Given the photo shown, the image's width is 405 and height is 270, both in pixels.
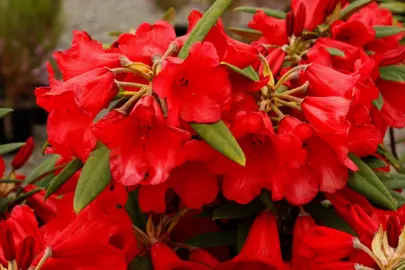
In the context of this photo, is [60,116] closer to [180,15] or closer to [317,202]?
[317,202]

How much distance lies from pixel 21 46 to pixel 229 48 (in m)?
3.64

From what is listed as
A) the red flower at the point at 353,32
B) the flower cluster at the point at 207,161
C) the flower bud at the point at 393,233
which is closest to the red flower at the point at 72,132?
the flower cluster at the point at 207,161

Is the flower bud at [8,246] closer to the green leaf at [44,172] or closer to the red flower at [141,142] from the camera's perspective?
the red flower at [141,142]

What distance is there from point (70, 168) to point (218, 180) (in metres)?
0.17

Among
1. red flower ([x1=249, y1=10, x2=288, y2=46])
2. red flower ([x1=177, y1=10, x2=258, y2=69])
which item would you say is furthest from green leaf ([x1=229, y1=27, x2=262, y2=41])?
red flower ([x1=177, y1=10, x2=258, y2=69])

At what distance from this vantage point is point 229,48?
2.24 feet

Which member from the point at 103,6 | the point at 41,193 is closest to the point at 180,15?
the point at 103,6

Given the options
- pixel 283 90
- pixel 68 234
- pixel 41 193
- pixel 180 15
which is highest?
pixel 283 90

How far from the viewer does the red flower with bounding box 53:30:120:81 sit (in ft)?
2.31

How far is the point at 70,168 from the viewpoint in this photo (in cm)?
75

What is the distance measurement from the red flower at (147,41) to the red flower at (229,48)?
0.07ft

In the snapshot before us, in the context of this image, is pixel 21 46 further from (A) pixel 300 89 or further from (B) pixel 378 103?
(A) pixel 300 89

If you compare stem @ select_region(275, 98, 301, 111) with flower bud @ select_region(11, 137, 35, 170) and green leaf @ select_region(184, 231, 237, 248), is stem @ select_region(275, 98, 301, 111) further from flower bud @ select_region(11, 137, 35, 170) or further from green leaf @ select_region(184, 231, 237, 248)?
flower bud @ select_region(11, 137, 35, 170)

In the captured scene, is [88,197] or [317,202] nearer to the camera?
[88,197]
